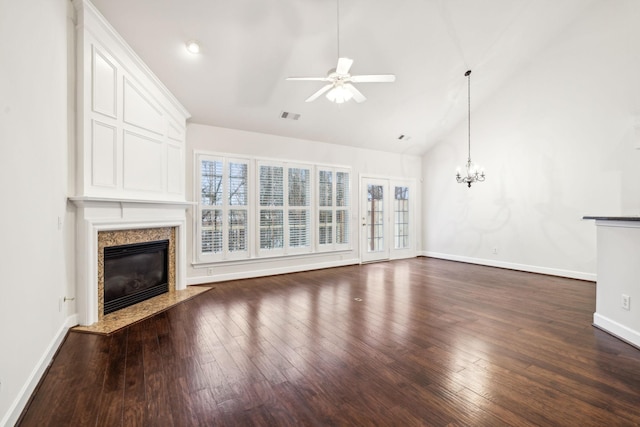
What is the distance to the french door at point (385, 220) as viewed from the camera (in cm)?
706

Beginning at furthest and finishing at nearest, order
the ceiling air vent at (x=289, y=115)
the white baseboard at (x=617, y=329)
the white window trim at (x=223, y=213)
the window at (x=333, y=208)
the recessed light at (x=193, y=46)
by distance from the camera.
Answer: the window at (x=333, y=208), the ceiling air vent at (x=289, y=115), the white window trim at (x=223, y=213), the recessed light at (x=193, y=46), the white baseboard at (x=617, y=329)

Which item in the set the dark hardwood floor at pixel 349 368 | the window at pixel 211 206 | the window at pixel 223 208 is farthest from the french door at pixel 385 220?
the window at pixel 211 206

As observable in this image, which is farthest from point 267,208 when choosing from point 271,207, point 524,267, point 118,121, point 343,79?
point 524,267

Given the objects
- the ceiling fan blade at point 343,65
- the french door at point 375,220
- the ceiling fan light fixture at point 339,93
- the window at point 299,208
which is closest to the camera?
the ceiling fan blade at point 343,65

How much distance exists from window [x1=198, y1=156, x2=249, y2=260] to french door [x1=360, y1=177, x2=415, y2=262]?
2956 mm

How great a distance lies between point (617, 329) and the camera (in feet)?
9.18

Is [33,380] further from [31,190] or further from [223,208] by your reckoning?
[223,208]

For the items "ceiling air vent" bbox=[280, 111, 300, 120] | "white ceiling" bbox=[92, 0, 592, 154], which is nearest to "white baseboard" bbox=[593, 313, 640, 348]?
"white ceiling" bbox=[92, 0, 592, 154]

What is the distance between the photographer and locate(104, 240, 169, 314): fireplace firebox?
3.45 meters

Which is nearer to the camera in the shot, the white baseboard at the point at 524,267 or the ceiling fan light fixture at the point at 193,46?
the ceiling fan light fixture at the point at 193,46

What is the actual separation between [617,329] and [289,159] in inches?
208

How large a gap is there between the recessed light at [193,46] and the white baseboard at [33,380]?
134 inches

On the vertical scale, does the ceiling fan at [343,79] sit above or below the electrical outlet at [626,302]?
above

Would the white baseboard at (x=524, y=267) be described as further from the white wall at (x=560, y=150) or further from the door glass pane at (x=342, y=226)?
the door glass pane at (x=342, y=226)
